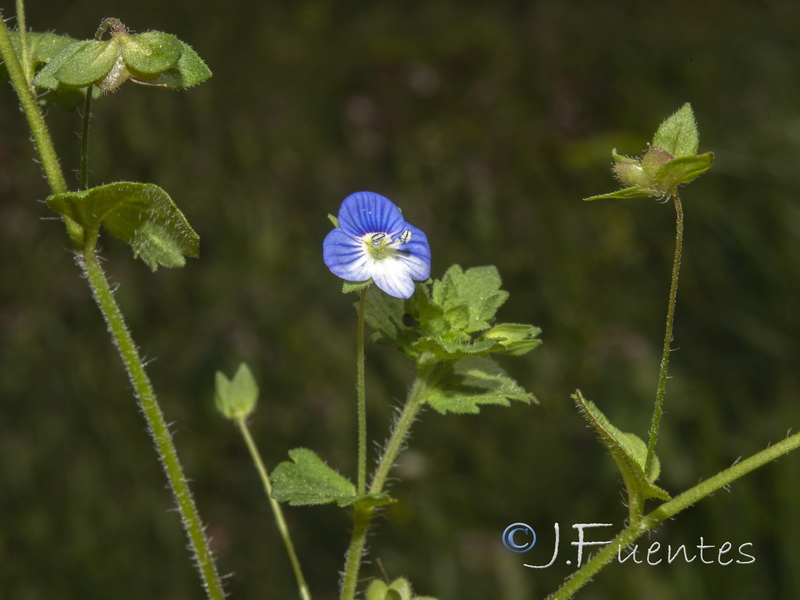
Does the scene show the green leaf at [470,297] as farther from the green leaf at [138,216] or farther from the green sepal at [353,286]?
the green leaf at [138,216]

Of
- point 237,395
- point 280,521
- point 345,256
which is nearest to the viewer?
point 345,256

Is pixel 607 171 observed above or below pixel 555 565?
above

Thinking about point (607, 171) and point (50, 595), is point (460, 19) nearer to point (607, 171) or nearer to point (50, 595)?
point (607, 171)

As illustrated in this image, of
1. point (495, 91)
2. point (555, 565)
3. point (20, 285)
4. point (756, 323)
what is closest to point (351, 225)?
point (555, 565)

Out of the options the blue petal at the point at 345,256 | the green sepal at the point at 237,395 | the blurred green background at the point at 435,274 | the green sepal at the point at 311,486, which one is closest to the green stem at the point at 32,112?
the blue petal at the point at 345,256

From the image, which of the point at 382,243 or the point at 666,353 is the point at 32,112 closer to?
the point at 382,243

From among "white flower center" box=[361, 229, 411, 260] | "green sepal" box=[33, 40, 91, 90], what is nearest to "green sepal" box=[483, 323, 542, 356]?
"white flower center" box=[361, 229, 411, 260]

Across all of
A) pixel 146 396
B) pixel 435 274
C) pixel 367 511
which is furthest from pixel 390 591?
pixel 435 274
